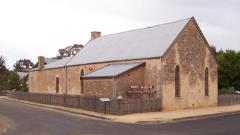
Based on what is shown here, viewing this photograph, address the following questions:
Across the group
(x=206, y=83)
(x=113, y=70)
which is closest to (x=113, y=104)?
(x=113, y=70)

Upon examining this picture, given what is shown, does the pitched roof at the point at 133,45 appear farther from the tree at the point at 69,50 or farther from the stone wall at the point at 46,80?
the tree at the point at 69,50

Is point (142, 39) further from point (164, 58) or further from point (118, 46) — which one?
point (164, 58)

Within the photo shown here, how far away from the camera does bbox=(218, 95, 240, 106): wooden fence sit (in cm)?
4491

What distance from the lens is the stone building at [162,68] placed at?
127 ft

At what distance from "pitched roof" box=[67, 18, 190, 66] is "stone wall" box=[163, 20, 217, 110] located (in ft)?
3.27

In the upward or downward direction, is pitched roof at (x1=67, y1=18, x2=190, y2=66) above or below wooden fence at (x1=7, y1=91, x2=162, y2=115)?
above

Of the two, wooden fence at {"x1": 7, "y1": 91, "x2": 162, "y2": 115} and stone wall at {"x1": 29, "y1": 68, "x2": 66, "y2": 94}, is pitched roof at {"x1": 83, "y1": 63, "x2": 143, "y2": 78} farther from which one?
stone wall at {"x1": 29, "y1": 68, "x2": 66, "y2": 94}

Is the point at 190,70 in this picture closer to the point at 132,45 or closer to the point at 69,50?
the point at 132,45

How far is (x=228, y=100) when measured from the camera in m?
45.8

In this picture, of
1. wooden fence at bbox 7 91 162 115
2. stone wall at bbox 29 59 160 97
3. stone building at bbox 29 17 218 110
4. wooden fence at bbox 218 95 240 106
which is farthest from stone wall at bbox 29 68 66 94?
wooden fence at bbox 218 95 240 106

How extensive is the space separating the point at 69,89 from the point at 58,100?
8996 mm

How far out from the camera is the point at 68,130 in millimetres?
22547

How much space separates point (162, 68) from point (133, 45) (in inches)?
298

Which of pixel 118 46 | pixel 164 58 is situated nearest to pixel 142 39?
pixel 118 46
